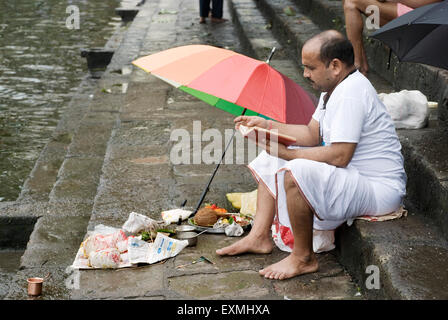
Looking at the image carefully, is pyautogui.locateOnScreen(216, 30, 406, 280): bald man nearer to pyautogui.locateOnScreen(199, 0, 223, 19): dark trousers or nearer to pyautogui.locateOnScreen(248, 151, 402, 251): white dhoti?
pyautogui.locateOnScreen(248, 151, 402, 251): white dhoti

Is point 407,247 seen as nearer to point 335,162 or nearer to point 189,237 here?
point 335,162

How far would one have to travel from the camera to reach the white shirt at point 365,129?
3139 millimetres

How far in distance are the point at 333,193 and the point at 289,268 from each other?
0.42 metres

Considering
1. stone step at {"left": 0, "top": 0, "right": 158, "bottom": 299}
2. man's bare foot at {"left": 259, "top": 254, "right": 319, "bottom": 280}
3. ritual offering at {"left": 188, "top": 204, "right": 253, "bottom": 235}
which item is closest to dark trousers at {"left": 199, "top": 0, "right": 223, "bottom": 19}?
stone step at {"left": 0, "top": 0, "right": 158, "bottom": 299}

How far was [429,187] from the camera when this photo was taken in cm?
344

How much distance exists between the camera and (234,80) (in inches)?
139

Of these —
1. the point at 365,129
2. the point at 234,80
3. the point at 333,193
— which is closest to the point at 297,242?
the point at 333,193

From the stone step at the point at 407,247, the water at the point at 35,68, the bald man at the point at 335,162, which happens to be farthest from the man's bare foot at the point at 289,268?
the water at the point at 35,68

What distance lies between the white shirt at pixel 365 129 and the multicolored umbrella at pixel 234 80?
1.02ft

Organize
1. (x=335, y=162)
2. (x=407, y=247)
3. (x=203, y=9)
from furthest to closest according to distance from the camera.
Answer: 1. (x=203, y=9)
2. (x=335, y=162)
3. (x=407, y=247)

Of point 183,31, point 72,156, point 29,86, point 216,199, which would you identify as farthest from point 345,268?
point 183,31

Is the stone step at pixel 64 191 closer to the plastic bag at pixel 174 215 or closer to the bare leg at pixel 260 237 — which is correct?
the plastic bag at pixel 174 215
